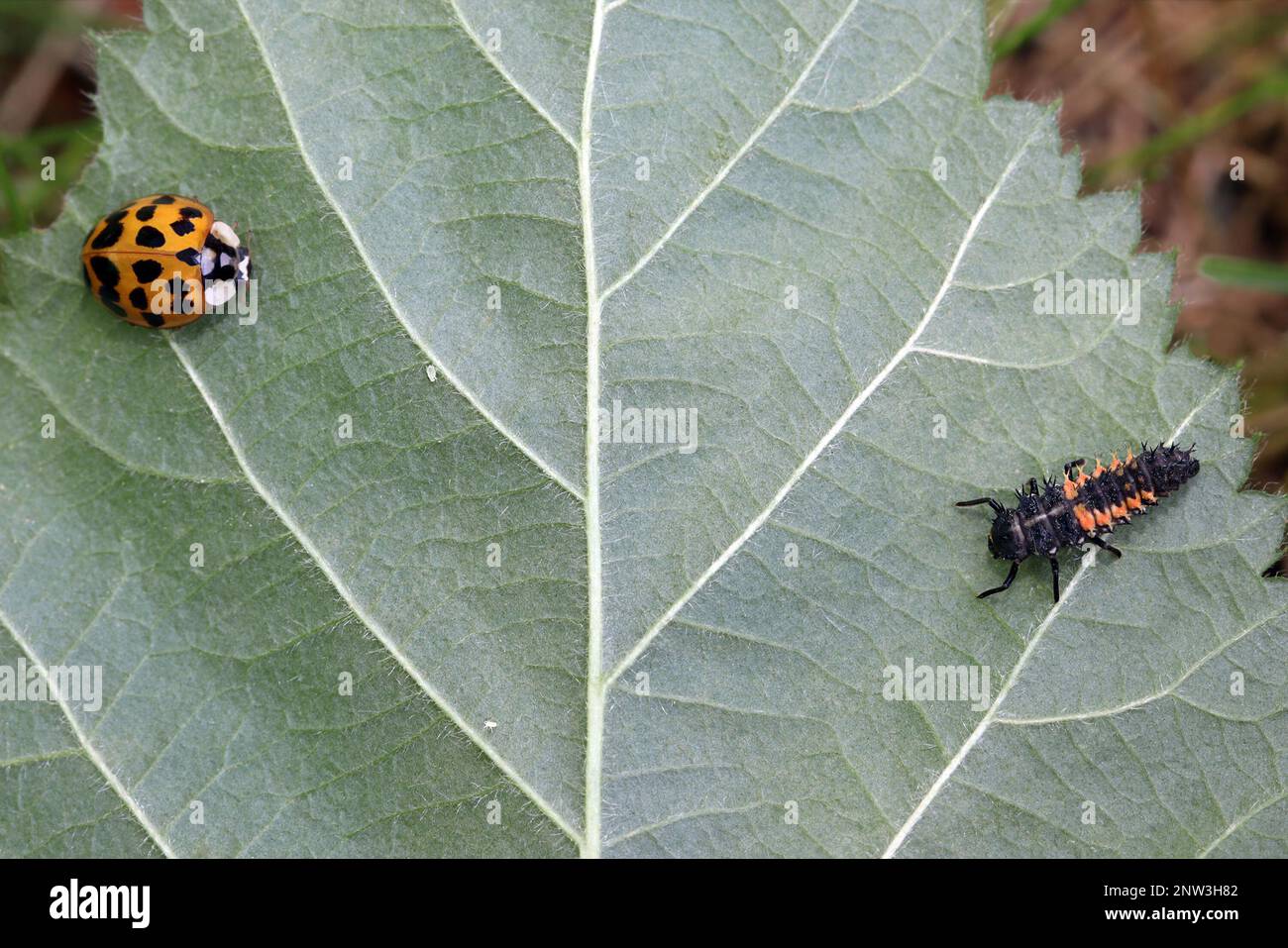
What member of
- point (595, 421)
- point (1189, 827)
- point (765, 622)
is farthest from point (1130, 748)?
point (595, 421)

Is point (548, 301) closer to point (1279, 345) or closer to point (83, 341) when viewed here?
point (83, 341)

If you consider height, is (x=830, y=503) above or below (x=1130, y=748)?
above

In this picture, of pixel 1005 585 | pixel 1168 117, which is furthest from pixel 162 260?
pixel 1168 117


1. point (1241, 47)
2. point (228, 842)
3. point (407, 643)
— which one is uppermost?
point (1241, 47)

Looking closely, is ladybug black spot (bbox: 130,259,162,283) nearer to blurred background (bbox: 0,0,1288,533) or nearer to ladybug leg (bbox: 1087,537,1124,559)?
blurred background (bbox: 0,0,1288,533)

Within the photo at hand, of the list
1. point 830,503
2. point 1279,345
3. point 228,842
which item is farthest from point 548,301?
point 1279,345

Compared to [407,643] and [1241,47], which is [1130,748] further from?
[1241,47]

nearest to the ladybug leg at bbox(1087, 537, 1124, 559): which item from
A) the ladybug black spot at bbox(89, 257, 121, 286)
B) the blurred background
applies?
the blurred background

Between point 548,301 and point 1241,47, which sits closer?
point 548,301
